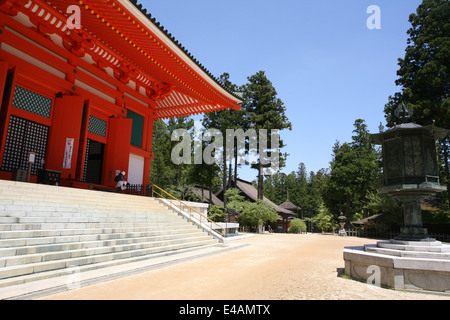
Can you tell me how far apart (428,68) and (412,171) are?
738 inches

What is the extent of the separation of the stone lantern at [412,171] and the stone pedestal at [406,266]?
306 mm

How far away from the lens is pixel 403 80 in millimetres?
21234

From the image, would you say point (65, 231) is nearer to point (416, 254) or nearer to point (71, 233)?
point (71, 233)

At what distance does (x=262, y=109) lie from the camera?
28.7 metres

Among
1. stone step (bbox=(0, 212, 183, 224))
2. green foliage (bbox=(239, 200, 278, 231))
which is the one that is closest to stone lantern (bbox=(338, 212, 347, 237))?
green foliage (bbox=(239, 200, 278, 231))

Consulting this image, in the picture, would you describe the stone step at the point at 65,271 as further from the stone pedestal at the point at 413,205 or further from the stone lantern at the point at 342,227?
the stone lantern at the point at 342,227

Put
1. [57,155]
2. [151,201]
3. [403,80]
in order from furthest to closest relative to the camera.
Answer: [403,80] → [151,201] → [57,155]

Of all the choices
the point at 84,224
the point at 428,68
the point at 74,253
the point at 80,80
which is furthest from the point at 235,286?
the point at 428,68

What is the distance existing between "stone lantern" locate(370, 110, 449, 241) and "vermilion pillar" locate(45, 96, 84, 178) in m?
10.3

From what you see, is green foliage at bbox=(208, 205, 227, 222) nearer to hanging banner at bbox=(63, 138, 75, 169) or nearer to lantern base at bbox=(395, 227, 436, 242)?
hanging banner at bbox=(63, 138, 75, 169)

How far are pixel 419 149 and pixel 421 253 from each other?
6.99 feet

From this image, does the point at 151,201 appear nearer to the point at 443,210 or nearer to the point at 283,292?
the point at 283,292

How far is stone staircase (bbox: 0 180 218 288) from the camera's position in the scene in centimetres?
487
